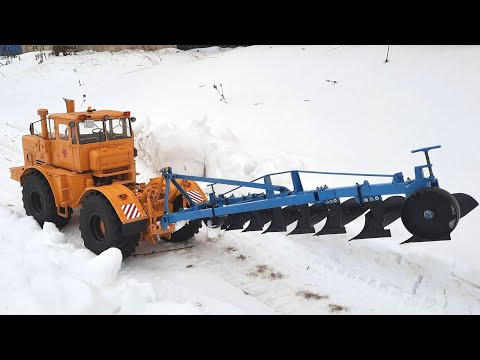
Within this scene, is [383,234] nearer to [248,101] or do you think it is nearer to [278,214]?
[278,214]

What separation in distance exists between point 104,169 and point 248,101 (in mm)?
6537

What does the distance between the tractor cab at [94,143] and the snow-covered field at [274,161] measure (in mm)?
1053

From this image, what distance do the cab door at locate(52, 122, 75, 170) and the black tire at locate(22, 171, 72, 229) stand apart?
0.41 m

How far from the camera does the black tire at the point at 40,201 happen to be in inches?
300

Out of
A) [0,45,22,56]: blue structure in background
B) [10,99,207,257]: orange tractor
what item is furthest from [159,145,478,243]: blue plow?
[0,45,22,56]: blue structure in background

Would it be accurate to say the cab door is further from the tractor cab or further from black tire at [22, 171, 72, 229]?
black tire at [22, 171, 72, 229]

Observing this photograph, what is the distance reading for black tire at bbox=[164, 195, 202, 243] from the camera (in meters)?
7.36

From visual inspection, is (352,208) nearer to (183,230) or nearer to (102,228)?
(183,230)

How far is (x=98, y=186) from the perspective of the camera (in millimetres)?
7219

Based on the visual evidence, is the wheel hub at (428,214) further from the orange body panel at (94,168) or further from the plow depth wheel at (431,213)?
the orange body panel at (94,168)

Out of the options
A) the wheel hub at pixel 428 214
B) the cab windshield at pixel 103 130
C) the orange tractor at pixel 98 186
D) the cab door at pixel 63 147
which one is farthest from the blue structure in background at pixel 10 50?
the wheel hub at pixel 428 214

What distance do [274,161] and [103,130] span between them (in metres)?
3.19

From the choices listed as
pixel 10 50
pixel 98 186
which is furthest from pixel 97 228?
pixel 10 50

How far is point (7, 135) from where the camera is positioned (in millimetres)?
13344
